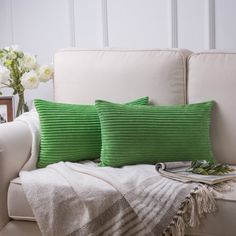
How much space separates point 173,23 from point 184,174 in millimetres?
1096

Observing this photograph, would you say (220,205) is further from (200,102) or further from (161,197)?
(200,102)

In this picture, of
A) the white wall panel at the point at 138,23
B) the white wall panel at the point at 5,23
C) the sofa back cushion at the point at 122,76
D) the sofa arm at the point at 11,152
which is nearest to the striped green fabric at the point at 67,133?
the sofa arm at the point at 11,152

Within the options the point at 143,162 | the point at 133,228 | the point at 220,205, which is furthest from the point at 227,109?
the point at 133,228

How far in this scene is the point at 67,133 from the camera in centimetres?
181

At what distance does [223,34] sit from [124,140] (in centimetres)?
95

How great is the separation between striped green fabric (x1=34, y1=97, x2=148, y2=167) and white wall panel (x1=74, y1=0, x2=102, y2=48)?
782 millimetres

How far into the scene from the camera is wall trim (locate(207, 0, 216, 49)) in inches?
90.2

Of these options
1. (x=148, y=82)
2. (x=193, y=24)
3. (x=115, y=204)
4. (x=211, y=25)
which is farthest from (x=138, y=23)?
(x=115, y=204)

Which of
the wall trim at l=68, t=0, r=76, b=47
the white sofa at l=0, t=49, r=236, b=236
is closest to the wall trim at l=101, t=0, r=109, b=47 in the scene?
the wall trim at l=68, t=0, r=76, b=47

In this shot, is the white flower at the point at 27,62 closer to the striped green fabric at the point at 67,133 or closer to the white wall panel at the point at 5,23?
the striped green fabric at the point at 67,133

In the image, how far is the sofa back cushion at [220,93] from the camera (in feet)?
6.33

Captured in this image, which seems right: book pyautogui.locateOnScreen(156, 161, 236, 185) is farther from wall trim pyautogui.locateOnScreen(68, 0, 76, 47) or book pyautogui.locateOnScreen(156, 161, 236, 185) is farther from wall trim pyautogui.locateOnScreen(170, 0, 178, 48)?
wall trim pyautogui.locateOnScreen(68, 0, 76, 47)

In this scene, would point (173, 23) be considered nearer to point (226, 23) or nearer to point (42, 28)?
point (226, 23)

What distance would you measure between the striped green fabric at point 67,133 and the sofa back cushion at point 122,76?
24cm
